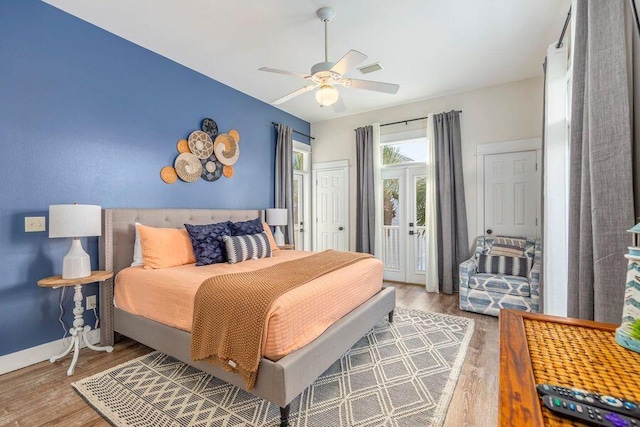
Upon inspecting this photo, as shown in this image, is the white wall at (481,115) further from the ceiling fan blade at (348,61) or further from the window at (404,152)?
the ceiling fan blade at (348,61)

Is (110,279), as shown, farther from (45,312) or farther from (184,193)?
(184,193)

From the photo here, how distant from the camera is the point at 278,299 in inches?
68.4

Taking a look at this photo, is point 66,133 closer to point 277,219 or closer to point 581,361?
point 277,219

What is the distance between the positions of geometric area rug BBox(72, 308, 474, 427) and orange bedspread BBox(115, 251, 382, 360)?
1.36 feet

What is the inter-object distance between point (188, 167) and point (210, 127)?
2.10ft

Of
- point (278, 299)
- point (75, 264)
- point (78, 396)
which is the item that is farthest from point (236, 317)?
point (75, 264)

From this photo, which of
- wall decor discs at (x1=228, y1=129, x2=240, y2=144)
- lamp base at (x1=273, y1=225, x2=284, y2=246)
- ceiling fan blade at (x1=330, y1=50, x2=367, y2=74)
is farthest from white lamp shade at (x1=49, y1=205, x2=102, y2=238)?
lamp base at (x1=273, y1=225, x2=284, y2=246)

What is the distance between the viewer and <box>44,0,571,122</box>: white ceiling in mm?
2516

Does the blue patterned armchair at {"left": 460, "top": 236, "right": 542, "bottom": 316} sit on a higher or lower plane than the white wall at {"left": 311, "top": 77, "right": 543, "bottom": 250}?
lower

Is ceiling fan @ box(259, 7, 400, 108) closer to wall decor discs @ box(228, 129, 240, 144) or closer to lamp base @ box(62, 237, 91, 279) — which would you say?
wall decor discs @ box(228, 129, 240, 144)

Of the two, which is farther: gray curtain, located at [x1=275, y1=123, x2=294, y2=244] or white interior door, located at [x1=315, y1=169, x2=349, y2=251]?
white interior door, located at [x1=315, y1=169, x2=349, y2=251]

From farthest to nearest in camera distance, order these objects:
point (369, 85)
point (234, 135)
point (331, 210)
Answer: point (331, 210), point (234, 135), point (369, 85)

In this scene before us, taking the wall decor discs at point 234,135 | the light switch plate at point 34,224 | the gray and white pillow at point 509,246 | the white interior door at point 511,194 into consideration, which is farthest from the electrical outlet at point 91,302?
the white interior door at point 511,194

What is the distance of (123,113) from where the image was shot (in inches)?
118
